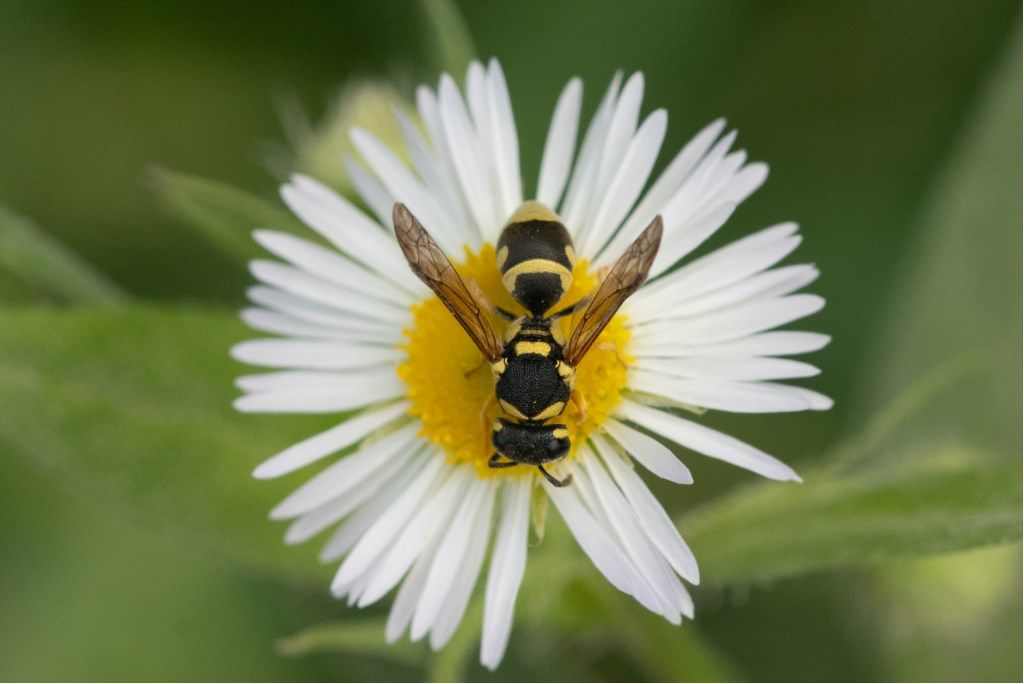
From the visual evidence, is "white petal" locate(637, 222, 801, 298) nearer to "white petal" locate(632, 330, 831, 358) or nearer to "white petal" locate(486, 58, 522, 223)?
"white petal" locate(632, 330, 831, 358)

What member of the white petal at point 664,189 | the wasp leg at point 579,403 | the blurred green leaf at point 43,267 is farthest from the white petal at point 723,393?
the blurred green leaf at point 43,267

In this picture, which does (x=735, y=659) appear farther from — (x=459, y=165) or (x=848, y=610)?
(x=459, y=165)

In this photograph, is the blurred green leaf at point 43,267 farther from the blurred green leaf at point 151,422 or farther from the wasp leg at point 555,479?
the wasp leg at point 555,479

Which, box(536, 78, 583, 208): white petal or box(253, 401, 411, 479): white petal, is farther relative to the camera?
box(536, 78, 583, 208): white petal

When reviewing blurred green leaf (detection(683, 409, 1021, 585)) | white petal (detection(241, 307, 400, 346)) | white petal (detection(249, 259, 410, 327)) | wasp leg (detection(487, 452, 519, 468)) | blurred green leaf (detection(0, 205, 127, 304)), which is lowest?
blurred green leaf (detection(683, 409, 1021, 585))

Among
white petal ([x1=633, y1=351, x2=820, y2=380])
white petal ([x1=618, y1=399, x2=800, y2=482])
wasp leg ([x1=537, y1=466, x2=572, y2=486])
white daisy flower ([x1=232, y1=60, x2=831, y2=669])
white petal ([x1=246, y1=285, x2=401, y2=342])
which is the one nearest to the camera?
white petal ([x1=618, y1=399, x2=800, y2=482])

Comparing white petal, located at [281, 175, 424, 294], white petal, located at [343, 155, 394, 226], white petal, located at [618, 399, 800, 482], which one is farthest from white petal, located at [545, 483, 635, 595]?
white petal, located at [343, 155, 394, 226]

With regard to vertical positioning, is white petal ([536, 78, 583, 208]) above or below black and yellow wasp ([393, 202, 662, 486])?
above
